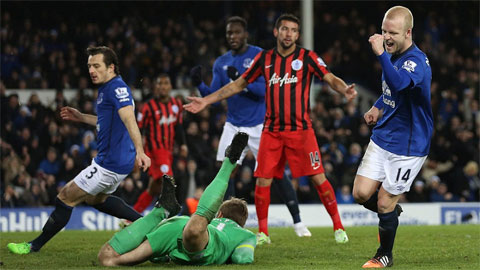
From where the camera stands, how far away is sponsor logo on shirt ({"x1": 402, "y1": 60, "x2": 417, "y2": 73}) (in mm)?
6758

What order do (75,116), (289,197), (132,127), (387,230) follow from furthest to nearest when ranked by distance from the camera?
(289,197), (75,116), (132,127), (387,230)

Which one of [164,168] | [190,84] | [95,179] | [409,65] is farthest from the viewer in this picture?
[190,84]

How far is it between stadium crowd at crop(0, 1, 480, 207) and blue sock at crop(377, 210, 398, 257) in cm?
700

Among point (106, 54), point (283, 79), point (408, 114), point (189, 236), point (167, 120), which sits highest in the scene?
point (106, 54)

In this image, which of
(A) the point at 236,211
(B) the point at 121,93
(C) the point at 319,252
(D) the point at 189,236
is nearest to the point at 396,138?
(A) the point at 236,211

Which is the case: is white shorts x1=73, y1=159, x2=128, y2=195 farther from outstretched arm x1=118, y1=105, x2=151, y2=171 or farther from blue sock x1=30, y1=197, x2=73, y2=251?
outstretched arm x1=118, y1=105, x2=151, y2=171

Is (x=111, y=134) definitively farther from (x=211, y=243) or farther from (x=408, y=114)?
(x=408, y=114)

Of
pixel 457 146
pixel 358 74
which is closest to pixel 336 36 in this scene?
pixel 358 74

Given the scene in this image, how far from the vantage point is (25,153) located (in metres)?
16.5

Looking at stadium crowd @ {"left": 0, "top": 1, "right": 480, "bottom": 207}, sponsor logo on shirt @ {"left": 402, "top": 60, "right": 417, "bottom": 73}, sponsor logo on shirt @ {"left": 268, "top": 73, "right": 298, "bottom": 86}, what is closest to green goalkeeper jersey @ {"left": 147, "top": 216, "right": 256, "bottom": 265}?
sponsor logo on shirt @ {"left": 402, "top": 60, "right": 417, "bottom": 73}

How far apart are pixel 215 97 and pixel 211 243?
241 centimetres

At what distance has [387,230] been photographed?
7066 mm

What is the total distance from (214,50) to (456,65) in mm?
6676

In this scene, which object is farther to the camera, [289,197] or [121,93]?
[289,197]
